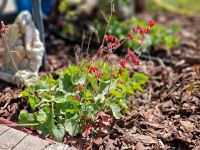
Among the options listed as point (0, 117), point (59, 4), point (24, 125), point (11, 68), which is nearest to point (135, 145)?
point (24, 125)

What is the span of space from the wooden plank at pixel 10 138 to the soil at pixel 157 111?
0.87 feet

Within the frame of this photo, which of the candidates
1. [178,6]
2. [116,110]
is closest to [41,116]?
[116,110]

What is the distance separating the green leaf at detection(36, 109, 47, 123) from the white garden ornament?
592mm

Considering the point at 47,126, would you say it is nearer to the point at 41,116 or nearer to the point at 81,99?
the point at 41,116

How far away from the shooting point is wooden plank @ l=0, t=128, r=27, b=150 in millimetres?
2361

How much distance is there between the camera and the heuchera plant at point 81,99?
250cm

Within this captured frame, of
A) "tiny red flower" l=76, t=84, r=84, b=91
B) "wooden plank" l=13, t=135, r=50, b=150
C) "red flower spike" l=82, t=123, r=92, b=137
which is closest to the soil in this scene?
"red flower spike" l=82, t=123, r=92, b=137

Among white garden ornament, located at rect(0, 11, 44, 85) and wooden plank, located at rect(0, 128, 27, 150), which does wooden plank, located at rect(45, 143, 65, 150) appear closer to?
wooden plank, located at rect(0, 128, 27, 150)

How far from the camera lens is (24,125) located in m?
2.47

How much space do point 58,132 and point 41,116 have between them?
5.5 inches

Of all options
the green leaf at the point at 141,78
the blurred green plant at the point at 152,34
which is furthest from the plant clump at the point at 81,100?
the blurred green plant at the point at 152,34

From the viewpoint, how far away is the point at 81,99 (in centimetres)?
263

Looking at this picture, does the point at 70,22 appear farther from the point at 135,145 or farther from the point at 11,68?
the point at 135,145

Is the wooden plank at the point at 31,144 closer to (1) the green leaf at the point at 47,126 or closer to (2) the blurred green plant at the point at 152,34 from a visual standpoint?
(1) the green leaf at the point at 47,126
